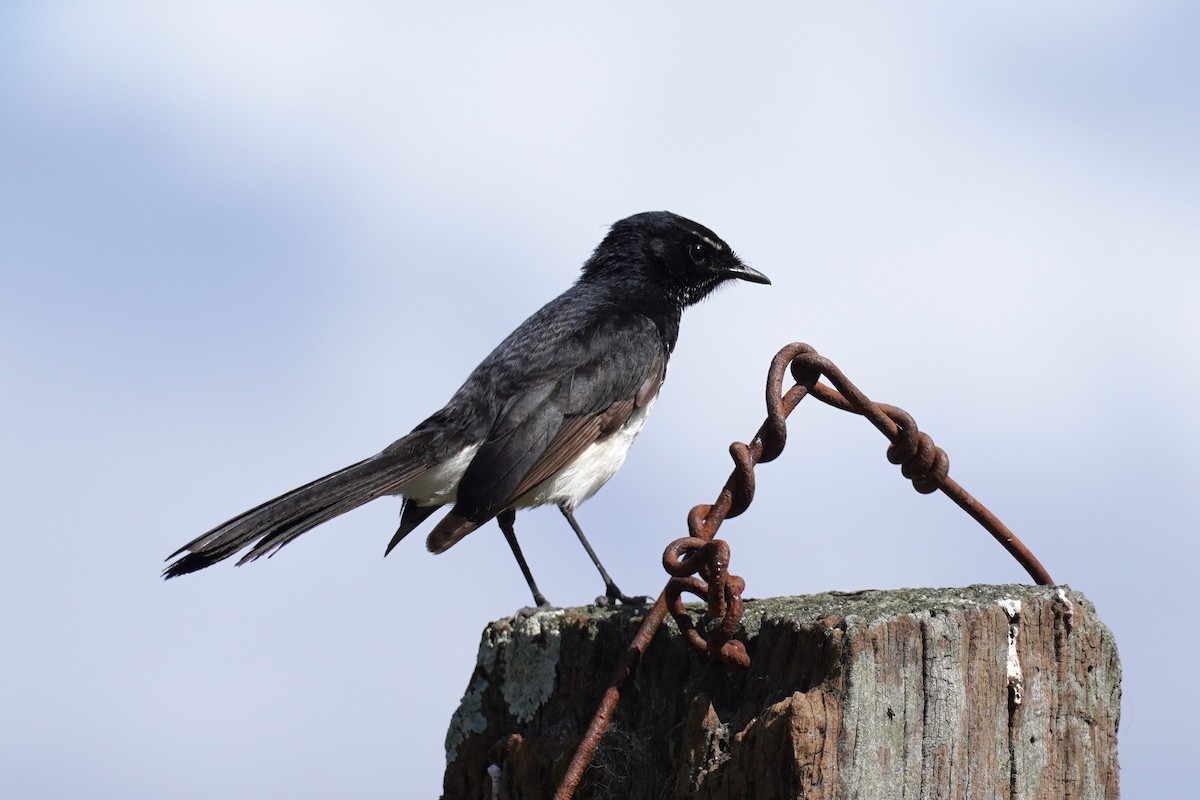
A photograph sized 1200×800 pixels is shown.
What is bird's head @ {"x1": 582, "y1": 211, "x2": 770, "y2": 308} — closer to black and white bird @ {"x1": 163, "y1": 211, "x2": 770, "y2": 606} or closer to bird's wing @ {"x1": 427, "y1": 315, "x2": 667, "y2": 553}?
black and white bird @ {"x1": 163, "y1": 211, "x2": 770, "y2": 606}

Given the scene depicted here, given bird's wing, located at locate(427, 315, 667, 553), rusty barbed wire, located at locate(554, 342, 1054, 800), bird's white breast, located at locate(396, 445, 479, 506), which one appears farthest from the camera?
bird's white breast, located at locate(396, 445, 479, 506)

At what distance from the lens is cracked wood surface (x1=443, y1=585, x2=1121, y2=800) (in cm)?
262

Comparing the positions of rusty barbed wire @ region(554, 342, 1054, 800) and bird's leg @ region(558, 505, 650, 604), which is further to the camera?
bird's leg @ region(558, 505, 650, 604)

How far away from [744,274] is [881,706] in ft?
18.9

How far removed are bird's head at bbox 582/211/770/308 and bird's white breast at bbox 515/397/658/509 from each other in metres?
1.55

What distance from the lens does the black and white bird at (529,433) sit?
569cm

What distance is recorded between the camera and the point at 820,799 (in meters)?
2.56

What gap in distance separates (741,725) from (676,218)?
5.62 m

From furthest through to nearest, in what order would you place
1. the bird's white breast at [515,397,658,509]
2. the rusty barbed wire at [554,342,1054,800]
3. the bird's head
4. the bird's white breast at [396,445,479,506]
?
the bird's head → the bird's white breast at [515,397,658,509] → the bird's white breast at [396,445,479,506] → the rusty barbed wire at [554,342,1054,800]

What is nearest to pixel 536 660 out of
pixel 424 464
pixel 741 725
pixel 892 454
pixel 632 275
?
pixel 741 725

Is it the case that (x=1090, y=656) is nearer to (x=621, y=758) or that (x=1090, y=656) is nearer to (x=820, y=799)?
(x=820, y=799)

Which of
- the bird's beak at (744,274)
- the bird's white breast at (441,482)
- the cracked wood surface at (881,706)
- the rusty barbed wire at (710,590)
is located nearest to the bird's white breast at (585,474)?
the bird's white breast at (441,482)

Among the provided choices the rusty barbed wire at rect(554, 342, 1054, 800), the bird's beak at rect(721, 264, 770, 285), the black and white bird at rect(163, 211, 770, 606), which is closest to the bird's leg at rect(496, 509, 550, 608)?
the black and white bird at rect(163, 211, 770, 606)

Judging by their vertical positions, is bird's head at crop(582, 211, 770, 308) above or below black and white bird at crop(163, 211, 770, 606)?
above
